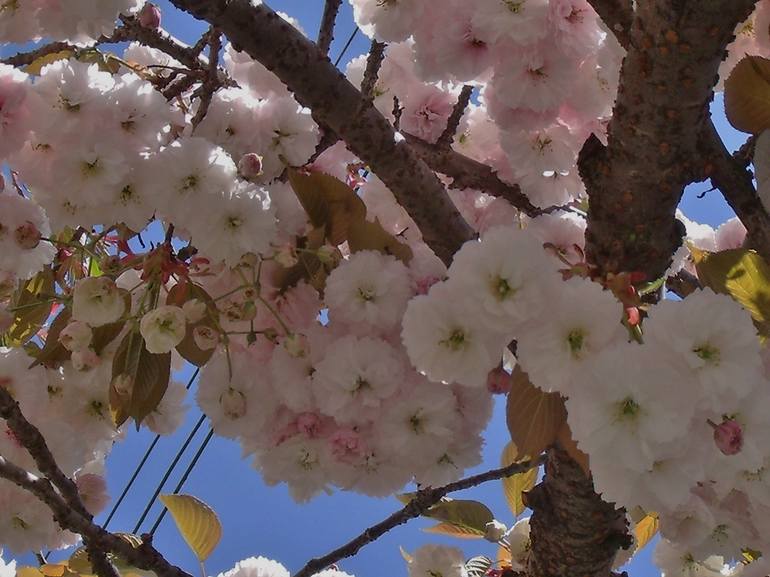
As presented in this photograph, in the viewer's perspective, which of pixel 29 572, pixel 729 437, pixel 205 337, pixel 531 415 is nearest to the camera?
pixel 729 437

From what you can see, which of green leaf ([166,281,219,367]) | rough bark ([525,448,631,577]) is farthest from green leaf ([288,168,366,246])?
rough bark ([525,448,631,577])

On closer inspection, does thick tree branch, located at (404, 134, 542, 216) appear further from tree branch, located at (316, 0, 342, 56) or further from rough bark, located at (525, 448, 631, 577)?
rough bark, located at (525, 448, 631, 577)

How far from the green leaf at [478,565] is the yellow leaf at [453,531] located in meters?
0.06

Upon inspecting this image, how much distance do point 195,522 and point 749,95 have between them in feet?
3.37

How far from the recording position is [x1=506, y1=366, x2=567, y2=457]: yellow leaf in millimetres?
755

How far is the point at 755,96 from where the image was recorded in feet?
2.93

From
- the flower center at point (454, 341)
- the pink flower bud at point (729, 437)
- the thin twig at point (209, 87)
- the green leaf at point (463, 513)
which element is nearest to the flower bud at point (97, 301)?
the thin twig at point (209, 87)

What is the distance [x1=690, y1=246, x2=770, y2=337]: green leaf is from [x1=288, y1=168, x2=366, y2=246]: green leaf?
0.36 metres

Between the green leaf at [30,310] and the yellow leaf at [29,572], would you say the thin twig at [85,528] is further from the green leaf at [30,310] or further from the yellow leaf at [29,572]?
the yellow leaf at [29,572]

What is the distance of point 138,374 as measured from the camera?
3.09 feet

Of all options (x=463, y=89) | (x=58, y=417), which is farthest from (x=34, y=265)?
(x=463, y=89)

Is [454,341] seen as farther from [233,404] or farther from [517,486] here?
[517,486]

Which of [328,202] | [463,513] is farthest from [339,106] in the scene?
[463,513]

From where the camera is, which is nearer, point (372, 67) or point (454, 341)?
point (454, 341)
